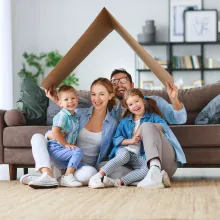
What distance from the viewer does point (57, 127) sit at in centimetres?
359

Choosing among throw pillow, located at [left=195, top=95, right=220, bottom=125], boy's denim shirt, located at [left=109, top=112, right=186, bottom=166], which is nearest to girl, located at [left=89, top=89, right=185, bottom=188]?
boy's denim shirt, located at [left=109, top=112, right=186, bottom=166]

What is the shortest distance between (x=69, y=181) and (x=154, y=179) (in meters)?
0.52

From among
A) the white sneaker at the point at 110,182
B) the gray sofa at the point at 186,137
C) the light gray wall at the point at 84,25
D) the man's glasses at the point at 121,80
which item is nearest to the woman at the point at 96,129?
the man's glasses at the point at 121,80

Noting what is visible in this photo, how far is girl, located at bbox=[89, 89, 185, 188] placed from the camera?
3354mm

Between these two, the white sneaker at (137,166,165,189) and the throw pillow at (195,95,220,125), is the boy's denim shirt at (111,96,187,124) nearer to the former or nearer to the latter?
the white sneaker at (137,166,165,189)

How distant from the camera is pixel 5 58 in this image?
26.2ft

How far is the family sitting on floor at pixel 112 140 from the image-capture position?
3393 millimetres

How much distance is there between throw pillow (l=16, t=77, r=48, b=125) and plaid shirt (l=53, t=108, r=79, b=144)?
3.24 ft

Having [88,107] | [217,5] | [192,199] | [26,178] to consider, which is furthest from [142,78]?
[192,199]

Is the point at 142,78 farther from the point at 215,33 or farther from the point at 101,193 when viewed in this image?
the point at 101,193

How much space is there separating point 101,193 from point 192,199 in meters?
0.54

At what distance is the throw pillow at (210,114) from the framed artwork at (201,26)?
15.1 ft

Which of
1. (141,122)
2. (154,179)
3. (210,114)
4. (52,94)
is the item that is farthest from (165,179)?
(210,114)

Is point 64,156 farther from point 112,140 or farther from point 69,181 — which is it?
point 112,140
